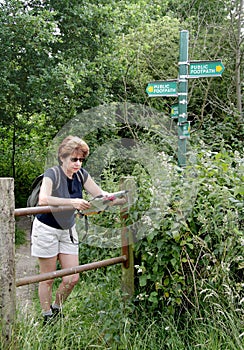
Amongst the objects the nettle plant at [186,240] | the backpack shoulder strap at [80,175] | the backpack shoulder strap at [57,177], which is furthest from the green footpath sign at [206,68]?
the backpack shoulder strap at [57,177]

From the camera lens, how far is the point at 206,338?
2.79 m

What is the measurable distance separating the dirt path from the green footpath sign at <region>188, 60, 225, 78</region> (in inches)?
101

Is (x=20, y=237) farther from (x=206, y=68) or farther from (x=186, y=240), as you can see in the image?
(x=186, y=240)

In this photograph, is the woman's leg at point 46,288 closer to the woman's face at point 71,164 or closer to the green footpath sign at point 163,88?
the woman's face at point 71,164

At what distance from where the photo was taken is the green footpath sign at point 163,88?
5177 millimetres

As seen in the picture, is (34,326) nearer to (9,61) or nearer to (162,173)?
(162,173)

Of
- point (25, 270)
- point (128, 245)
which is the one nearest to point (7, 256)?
point (128, 245)

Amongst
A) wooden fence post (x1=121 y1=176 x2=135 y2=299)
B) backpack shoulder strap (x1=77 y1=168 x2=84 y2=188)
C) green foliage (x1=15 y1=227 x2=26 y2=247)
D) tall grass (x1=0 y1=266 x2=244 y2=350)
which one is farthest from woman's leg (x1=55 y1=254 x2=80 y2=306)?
green foliage (x1=15 y1=227 x2=26 y2=247)

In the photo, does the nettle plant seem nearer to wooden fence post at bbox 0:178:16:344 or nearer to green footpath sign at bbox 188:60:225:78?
wooden fence post at bbox 0:178:16:344

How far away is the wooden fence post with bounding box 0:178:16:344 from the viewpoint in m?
2.49

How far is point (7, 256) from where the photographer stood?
2.51 m

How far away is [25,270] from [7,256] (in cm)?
335

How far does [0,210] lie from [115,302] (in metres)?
1.08

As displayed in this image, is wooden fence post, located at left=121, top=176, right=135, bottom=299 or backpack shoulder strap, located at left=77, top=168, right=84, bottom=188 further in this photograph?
backpack shoulder strap, located at left=77, top=168, right=84, bottom=188
